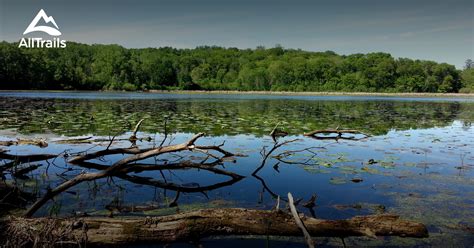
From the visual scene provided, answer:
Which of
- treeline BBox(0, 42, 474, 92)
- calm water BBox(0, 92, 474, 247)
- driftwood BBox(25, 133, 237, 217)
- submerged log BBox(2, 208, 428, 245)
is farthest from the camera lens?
treeline BBox(0, 42, 474, 92)

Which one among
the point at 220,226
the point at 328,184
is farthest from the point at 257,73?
the point at 220,226

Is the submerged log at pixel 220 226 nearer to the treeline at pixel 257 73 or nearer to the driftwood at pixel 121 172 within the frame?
the driftwood at pixel 121 172

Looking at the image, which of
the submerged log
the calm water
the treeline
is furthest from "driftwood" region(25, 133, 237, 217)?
the treeline

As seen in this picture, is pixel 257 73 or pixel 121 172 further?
pixel 257 73

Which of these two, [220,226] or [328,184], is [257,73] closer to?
[328,184]

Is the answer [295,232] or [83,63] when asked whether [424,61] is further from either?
[295,232]

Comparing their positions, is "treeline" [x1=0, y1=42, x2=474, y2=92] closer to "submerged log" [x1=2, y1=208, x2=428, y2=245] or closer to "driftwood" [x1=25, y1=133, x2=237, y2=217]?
"driftwood" [x1=25, y1=133, x2=237, y2=217]

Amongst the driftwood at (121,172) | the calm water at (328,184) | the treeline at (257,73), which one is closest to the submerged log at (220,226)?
the calm water at (328,184)

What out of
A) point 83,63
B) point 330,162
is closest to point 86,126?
point 330,162

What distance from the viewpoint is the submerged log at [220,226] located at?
14.2ft

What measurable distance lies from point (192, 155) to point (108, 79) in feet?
381

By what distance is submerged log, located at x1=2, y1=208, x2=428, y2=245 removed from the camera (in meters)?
4.33

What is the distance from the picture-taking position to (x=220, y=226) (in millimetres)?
4637

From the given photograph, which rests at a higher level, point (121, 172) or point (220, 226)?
point (121, 172)
